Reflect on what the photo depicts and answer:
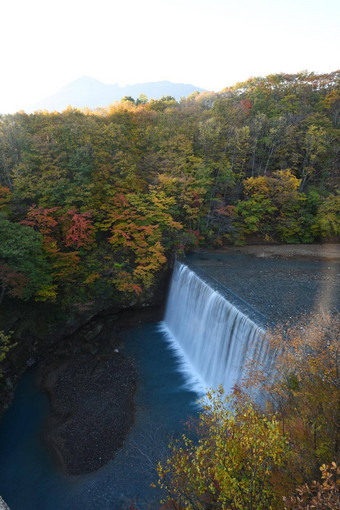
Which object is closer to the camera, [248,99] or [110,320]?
[110,320]

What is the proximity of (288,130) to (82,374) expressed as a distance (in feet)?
94.4

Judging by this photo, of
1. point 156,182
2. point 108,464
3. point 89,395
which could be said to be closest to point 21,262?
point 89,395

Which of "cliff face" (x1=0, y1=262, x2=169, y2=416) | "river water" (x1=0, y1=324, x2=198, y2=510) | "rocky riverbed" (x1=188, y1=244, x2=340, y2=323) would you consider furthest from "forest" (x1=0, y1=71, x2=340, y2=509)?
"rocky riverbed" (x1=188, y1=244, x2=340, y2=323)

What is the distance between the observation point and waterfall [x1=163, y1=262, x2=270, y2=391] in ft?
45.8

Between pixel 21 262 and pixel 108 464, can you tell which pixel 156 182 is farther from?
pixel 108 464

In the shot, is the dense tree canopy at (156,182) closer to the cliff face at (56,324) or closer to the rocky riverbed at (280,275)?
the cliff face at (56,324)

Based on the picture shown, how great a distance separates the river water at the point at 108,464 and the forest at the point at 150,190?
111cm

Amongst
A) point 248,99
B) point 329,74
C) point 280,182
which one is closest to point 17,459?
point 280,182

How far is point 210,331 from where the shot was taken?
1703cm

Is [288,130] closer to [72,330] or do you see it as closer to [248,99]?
[248,99]

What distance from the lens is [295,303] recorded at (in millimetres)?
16406

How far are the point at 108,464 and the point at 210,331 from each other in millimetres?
8544

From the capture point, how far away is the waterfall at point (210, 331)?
45.8 feet

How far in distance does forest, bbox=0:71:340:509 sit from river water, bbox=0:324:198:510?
3.64 ft
